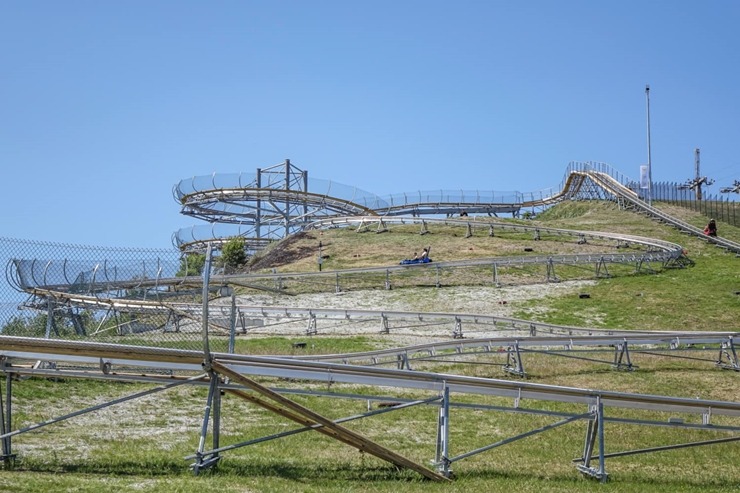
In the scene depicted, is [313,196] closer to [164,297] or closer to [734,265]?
[734,265]

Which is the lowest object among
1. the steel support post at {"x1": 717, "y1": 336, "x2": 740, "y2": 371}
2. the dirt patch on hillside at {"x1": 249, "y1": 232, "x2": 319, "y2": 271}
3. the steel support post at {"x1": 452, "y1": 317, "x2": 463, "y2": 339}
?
the steel support post at {"x1": 717, "y1": 336, "x2": 740, "y2": 371}

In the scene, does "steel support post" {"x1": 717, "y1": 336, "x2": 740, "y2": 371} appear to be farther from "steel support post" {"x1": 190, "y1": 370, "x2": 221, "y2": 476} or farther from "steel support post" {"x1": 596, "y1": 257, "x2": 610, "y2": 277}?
"steel support post" {"x1": 596, "y1": 257, "x2": 610, "y2": 277}

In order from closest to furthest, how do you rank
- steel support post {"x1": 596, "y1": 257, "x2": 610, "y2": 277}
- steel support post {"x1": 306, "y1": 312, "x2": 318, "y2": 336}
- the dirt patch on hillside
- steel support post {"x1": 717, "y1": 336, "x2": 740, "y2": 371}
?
steel support post {"x1": 717, "y1": 336, "x2": 740, "y2": 371} < steel support post {"x1": 306, "y1": 312, "x2": 318, "y2": 336} < steel support post {"x1": 596, "y1": 257, "x2": 610, "y2": 277} < the dirt patch on hillside

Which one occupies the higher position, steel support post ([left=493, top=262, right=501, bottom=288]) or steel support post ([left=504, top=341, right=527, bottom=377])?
steel support post ([left=493, top=262, right=501, bottom=288])

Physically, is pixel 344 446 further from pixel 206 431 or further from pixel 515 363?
pixel 515 363

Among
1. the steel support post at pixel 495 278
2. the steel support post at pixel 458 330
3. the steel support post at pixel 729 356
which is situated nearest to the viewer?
the steel support post at pixel 729 356

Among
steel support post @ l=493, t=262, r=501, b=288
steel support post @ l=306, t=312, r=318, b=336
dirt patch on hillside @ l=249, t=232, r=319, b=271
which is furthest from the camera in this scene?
dirt patch on hillside @ l=249, t=232, r=319, b=271

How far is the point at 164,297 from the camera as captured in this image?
105ft

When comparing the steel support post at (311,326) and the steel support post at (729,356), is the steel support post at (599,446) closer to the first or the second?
the steel support post at (729,356)

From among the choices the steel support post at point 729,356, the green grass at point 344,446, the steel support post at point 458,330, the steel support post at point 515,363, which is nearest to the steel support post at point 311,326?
the green grass at point 344,446

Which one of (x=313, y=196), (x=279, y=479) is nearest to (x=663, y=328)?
(x=279, y=479)

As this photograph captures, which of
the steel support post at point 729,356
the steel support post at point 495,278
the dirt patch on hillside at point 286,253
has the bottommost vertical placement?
the steel support post at point 729,356

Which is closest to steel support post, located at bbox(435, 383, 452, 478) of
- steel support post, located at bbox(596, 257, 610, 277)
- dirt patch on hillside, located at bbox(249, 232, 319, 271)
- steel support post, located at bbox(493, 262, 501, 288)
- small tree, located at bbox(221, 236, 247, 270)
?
steel support post, located at bbox(493, 262, 501, 288)

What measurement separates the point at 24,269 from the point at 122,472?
8992 millimetres
